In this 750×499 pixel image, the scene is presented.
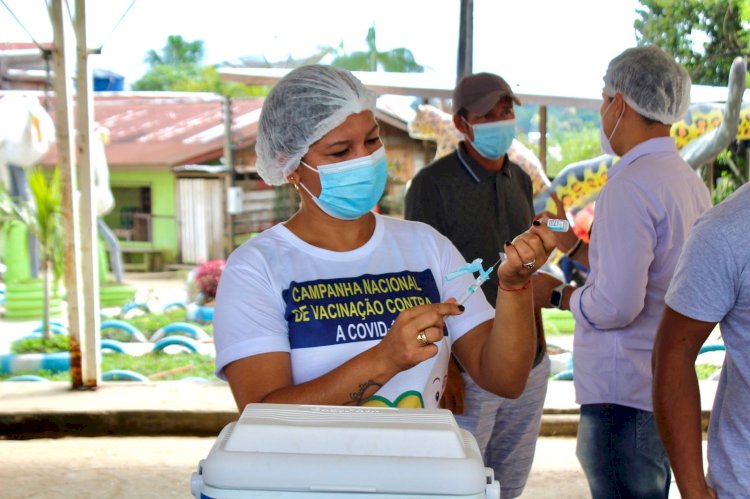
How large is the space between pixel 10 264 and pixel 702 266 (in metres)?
11.2

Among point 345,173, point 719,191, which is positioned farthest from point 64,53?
point 719,191

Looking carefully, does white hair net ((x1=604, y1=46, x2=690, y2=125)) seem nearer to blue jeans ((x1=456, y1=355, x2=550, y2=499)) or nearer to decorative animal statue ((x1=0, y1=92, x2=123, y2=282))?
blue jeans ((x1=456, y1=355, x2=550, y2=499))

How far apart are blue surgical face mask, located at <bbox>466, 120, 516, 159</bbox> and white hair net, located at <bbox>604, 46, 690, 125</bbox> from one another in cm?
66

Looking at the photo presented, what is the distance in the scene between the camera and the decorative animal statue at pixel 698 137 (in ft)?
25.9

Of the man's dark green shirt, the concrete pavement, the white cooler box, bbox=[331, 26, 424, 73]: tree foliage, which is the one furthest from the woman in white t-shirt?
bbox=[331, 26, 424, 73]: tree foliage

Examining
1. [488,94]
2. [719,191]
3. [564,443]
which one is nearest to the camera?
[488,94]

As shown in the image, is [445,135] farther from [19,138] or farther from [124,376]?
[19,138]

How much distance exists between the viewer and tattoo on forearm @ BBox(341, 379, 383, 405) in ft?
5.21

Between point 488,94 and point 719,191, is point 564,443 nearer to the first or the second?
point 488,94

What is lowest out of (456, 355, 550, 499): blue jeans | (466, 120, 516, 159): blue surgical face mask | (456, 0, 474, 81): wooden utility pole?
(456, 355, 550, 499): blue jeans

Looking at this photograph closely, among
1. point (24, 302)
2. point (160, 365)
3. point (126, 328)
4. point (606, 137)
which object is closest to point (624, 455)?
point (606, 137)

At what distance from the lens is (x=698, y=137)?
28.8 feet

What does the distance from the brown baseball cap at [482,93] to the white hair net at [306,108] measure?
1303mm

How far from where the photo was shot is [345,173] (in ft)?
6.13
